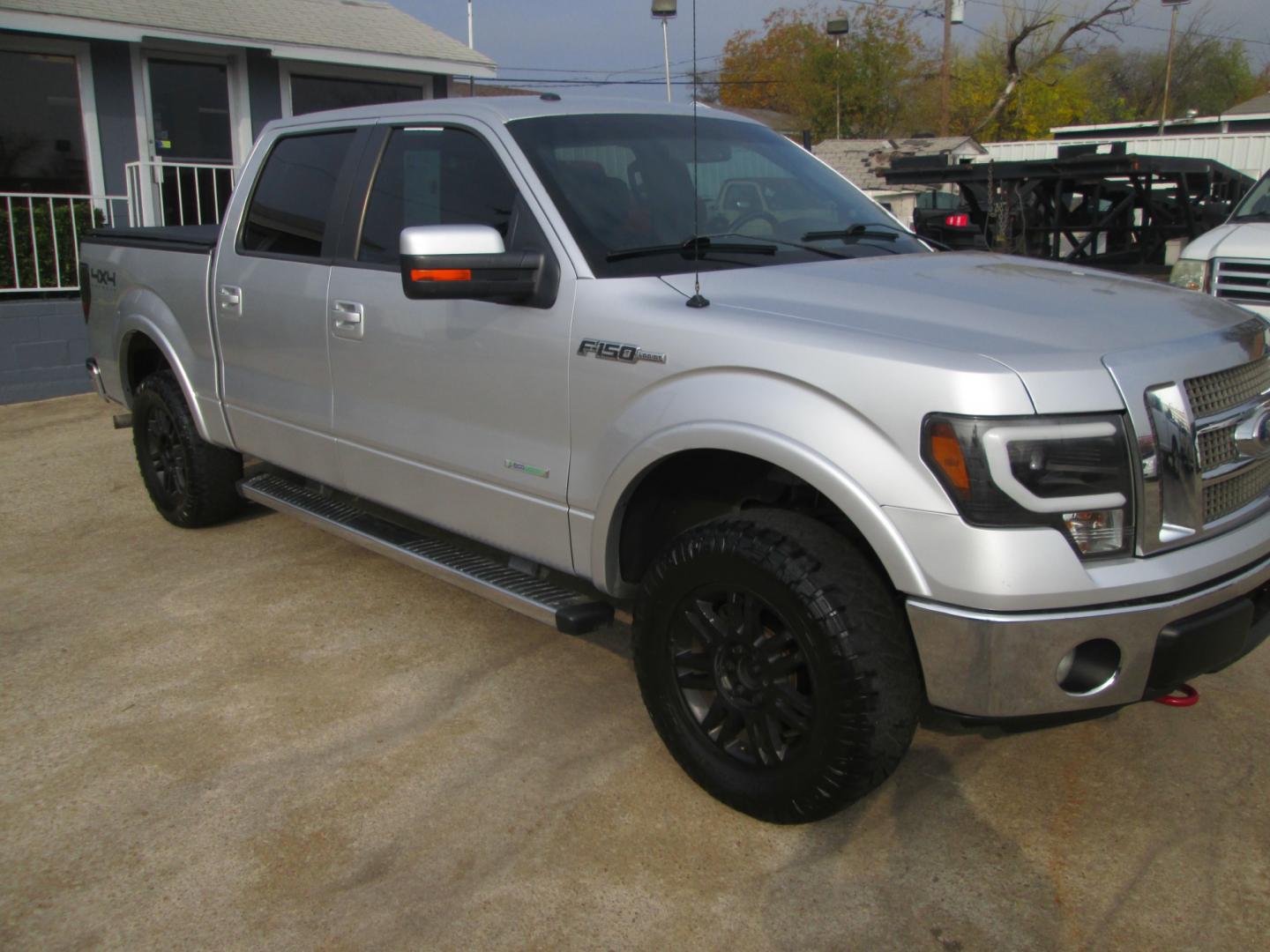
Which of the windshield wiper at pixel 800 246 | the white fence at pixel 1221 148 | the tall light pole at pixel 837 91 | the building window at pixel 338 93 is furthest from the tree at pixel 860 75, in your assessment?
the windshield wiper at pixel 800 246

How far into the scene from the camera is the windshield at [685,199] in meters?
3.53

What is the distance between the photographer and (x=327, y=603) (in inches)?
191

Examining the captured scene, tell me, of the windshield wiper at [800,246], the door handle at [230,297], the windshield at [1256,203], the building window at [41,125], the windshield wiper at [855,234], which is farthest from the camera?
the building window at [41,125]

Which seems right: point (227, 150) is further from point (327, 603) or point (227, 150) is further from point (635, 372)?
point (635, 372)

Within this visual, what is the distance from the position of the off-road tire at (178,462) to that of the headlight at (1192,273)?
18.7ft

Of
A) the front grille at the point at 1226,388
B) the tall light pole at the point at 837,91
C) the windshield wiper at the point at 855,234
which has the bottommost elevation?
the front grille at the point at 1226,388

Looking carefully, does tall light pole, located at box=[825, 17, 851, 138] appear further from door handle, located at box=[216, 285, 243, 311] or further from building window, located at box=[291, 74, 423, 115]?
door handle, located at box=[216, 285, 243, 311]

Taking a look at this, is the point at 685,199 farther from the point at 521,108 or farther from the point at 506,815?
the point at 506,815

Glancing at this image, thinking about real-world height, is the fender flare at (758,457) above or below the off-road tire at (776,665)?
above

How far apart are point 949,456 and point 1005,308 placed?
24.7 inches

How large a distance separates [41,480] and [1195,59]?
243ft

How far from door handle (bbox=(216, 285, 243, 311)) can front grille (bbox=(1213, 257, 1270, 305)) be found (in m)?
5.64

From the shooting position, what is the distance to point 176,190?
12.5 meters

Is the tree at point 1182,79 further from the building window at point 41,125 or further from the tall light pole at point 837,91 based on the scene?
the building window at point 41,125
